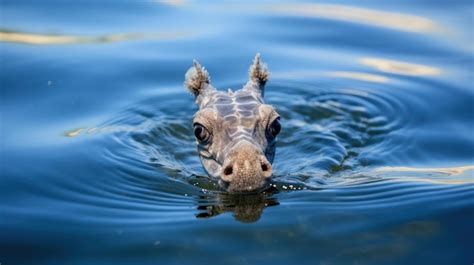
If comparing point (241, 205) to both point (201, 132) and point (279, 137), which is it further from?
point (279, 137)

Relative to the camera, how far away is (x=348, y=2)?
1861cm

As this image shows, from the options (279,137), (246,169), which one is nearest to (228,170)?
(246,169)

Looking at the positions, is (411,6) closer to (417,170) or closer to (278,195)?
(417,170)

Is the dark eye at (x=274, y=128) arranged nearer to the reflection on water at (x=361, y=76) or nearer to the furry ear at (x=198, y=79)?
the furry ear at (x=198, y=79)

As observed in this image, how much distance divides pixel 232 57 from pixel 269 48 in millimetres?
980

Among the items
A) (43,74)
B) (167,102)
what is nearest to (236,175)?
(167,102)

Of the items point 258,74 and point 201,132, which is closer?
point 201,132

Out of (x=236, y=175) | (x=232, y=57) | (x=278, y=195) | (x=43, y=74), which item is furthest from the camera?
(x=232, y=57)

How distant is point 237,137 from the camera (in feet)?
28.1

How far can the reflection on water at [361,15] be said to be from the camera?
17125mm

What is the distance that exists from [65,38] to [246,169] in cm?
883

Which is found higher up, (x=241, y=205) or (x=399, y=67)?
(x=399, y=67)

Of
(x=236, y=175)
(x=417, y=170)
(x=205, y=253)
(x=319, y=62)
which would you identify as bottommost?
(x=205, y=253)

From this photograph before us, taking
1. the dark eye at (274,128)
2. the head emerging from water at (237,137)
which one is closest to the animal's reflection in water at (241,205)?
the head emerging from water at (237,137)
